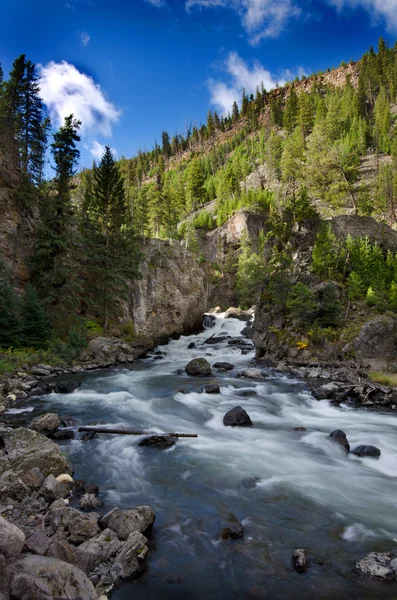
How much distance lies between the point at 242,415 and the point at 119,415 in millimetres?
5408

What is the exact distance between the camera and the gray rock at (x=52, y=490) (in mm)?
7281

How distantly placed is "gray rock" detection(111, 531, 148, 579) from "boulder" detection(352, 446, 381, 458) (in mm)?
8152

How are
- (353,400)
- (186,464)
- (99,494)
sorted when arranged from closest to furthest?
(99,494) < (186,464) < (353,400)

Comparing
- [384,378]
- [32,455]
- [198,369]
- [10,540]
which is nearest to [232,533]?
[10,540]

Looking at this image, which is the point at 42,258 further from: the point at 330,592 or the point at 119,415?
the point at 330,592

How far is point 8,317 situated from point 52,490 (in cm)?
1758

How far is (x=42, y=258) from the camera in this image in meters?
27.6

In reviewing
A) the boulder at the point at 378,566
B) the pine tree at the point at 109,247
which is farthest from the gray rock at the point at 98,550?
the pine tree at the point at 109,247

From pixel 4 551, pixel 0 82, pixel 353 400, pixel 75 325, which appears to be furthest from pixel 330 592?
pixel 0 82

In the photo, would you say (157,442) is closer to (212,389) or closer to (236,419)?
(236,419)

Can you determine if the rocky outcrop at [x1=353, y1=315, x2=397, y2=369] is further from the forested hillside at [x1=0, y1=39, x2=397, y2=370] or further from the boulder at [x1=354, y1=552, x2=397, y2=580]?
the boulder at [x1=354, y1=552, x2=397, y2=580]

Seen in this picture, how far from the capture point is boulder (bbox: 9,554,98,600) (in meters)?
3.83

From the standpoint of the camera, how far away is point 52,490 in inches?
289

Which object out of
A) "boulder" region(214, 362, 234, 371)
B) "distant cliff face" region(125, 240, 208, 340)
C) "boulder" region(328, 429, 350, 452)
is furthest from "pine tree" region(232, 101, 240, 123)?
"boulder" region(328, 429, 350, 452)
